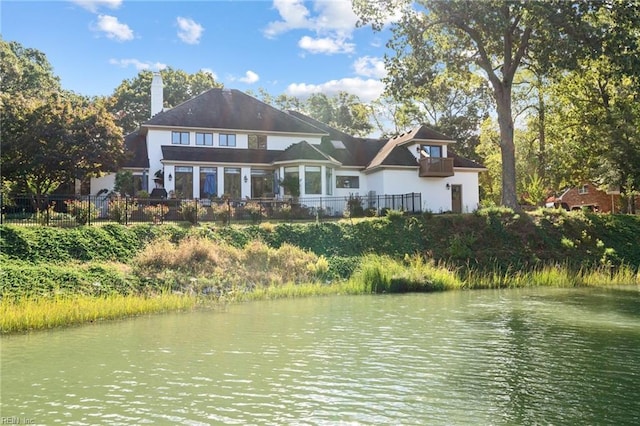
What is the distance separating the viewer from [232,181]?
105ft

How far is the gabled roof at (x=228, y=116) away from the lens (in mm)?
32562

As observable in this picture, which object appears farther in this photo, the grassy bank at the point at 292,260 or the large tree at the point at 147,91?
the large tree at the point at 147,91

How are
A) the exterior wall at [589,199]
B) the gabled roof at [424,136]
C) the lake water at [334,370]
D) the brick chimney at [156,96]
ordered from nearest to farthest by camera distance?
the lake water at [334,370]
the gabled roof at [424,136]
the brick chimney at [156,96]
the exterior wall at [589,199]

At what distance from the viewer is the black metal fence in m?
20.8

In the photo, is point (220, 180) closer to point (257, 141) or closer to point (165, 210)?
point (257, 141)

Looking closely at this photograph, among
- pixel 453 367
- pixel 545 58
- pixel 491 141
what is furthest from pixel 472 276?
pixel 491 141

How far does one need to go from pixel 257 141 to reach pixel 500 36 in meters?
16.5

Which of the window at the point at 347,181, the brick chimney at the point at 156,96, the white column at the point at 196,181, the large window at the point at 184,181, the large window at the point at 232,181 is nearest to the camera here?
the large window at the point at 184,181

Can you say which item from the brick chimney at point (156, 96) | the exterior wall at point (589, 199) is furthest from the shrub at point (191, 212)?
the exterior wall at point (589, 199)

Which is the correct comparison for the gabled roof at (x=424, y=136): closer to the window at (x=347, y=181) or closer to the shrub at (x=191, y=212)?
the window at (x=347, y=181)

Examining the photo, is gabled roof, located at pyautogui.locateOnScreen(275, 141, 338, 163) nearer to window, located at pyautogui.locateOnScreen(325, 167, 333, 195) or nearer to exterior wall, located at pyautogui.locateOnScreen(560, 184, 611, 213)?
window, located at pyautogui.locateOnScreen(325, 167, 333, 195)

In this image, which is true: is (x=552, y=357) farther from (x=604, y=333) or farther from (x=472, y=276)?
(x=472, y=276)

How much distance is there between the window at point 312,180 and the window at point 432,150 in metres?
8.15

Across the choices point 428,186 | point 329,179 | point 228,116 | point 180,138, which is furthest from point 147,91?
point 428,186
